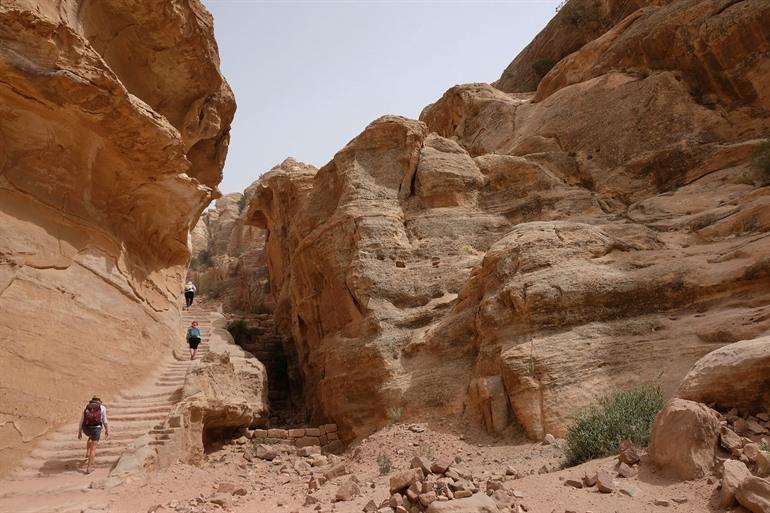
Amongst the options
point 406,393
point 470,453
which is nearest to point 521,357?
point 470,453

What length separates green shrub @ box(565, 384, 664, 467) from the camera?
6020 millimetres

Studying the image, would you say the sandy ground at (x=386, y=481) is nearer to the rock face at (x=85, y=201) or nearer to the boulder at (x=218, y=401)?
the boulder at (x=218, y=401)

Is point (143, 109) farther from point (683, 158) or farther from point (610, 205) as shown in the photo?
point (683, 158)

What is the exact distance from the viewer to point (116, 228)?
11727 millimetres

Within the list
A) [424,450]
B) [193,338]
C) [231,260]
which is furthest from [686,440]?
[231,260]

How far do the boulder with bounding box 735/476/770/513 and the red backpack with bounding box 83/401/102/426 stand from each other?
7.91 m

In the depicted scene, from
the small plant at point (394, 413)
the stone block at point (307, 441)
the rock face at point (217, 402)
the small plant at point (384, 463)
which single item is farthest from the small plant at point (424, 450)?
the rock face at point (217, 402)

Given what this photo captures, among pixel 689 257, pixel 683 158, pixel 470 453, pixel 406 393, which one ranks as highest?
pixel 683 158

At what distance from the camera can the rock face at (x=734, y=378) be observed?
557 centimetres

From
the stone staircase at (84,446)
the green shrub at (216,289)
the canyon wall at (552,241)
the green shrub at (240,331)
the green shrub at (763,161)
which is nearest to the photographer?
the stone staircase at (84,446)

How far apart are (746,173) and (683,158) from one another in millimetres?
1819

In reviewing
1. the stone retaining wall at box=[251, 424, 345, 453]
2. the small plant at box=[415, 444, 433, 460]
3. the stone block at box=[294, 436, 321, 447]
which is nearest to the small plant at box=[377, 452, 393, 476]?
the small plant at box=[415, 444, 433, 460]

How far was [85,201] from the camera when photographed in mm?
10742

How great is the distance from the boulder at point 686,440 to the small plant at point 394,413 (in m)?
5.85
